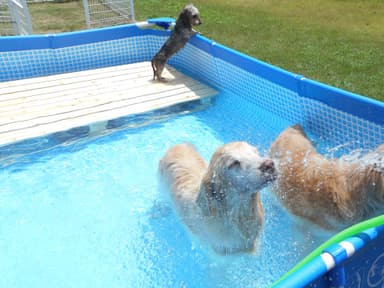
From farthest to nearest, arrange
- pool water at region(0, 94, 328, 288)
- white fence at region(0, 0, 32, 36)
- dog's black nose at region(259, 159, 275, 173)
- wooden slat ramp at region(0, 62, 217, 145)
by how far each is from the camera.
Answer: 1. white fence at region(0, 0, 32, 36)
2. wooden slat ramp at region(0, 62, 217, 145)
3. pool water at region(0, 94, 328, 288)
4. dog's black nose at region(259, 159, 275, 173)

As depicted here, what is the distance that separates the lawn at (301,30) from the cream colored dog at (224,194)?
163 inches

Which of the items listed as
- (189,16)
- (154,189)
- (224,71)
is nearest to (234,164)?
(154,189)

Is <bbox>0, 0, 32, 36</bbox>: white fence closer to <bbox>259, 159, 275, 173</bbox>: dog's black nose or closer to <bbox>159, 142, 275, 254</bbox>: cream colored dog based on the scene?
<bbox>159, 142, 275, 254</bbox>: cream colored dog

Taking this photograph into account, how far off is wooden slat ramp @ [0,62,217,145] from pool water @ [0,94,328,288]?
1.52 feet

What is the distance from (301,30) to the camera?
419 inches

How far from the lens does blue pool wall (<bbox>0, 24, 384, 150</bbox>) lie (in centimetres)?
543

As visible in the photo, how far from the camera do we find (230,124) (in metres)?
6.78

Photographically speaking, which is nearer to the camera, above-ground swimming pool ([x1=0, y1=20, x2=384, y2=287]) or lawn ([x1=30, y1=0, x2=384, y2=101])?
above-ground swimming pool ([x1=0, y1=20, x2=384, y2=287])

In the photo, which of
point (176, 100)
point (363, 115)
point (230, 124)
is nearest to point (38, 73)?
point (176, 100)

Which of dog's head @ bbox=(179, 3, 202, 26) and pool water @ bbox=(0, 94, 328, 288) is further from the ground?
dog's head @ bbox=(179, 3, 202, 26)

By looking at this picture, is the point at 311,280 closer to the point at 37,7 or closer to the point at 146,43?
the point at 146,43

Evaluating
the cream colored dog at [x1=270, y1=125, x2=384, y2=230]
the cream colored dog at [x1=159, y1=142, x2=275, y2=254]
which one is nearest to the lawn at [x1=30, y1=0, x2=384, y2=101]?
the cream colored dog at [x1=270, y1=125, x2=384, y2=230]

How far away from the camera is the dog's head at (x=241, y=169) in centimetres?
299

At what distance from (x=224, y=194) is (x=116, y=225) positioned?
2004 mm
